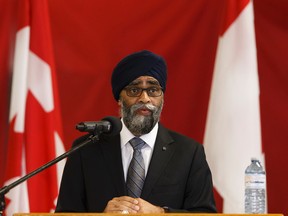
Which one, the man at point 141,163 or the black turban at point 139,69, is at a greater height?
the black turban at point 139,69

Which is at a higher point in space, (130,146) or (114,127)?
(130,146)

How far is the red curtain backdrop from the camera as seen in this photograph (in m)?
5.41

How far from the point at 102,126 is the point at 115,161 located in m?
0.98

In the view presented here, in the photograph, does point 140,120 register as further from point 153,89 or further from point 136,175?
point 136,175

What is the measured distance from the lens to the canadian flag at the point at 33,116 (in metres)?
4.99

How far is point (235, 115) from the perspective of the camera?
16.4 ft

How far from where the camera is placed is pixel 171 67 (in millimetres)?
5539

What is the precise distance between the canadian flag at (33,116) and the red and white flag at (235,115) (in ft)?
3.67

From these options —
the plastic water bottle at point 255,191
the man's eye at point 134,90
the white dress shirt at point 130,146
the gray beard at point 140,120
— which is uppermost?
the man's eye at point 134,90

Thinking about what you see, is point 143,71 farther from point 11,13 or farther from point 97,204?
point 11,13

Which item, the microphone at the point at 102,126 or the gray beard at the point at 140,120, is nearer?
the microphone at the point at 102,126

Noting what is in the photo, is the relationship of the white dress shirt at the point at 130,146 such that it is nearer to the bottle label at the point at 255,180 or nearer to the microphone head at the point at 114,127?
the bottle label at the point at 255,180

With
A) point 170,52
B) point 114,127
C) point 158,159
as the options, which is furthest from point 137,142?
point 170,52

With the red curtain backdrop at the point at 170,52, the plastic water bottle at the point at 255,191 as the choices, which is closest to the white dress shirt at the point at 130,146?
the plastic water bottle at the point at 255,191
